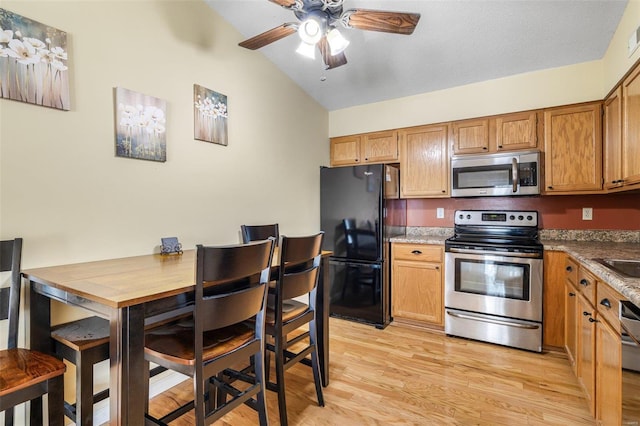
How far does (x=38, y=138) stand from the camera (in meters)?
1.65

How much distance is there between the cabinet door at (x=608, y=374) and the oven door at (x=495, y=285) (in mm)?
1107

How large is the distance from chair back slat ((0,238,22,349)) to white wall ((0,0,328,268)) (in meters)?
0.07

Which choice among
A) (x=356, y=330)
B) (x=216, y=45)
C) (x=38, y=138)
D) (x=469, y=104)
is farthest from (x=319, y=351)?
(x=469, y=104)

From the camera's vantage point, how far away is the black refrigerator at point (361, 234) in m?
3.30

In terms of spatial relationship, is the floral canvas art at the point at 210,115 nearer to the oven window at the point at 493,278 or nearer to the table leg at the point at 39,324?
the table leg at the point at 39,324

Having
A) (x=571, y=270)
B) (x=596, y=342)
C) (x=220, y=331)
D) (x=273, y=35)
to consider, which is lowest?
(x=596, y=342)

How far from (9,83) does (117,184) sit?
0.67m

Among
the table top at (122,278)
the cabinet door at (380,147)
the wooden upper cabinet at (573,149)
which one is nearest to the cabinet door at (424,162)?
A: the cabinet door at (380,147)

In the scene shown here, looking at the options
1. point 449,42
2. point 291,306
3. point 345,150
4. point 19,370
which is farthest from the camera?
point 345,150

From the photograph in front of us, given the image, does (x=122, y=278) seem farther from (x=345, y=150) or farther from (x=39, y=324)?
(x=345, y=150)

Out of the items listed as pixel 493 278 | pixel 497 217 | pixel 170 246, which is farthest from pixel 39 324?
pixel 497 217

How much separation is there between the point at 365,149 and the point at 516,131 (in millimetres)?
1543

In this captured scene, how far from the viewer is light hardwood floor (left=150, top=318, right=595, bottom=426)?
6.18 feet

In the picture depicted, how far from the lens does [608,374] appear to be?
148 centimetres
